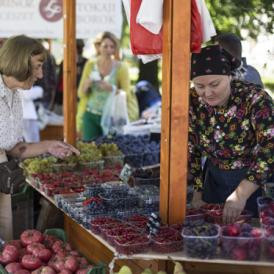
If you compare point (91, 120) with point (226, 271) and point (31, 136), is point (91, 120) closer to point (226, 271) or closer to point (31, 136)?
point (31, 136)

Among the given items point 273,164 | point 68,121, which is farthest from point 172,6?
point 68,121

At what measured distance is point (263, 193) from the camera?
11.9 ft

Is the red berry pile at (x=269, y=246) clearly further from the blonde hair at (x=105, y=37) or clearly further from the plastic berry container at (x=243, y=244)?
the blonde hair at (x=105, y=37)

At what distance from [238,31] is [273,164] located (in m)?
3.93

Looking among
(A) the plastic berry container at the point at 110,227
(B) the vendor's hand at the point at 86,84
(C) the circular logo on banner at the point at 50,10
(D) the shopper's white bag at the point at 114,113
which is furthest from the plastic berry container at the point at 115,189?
(B) the vendor's hand at the point at 86,84

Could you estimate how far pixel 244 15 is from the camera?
261 inches

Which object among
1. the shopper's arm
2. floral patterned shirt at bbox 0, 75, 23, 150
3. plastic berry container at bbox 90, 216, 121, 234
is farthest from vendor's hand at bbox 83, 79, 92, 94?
plastic berry container at bbox 90, 216, 121, 234

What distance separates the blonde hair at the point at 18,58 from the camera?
13.8 feet

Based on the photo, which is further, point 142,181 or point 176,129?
point 142,181

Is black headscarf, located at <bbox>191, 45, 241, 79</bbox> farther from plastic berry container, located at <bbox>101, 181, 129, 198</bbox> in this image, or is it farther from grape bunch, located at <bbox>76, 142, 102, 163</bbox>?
grape bunch, located at <bbox>76, 142, 102, 163</bbox>

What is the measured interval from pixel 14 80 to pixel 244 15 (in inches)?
128

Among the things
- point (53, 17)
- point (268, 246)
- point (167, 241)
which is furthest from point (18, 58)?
point (53, 17)

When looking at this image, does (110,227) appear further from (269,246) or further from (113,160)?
(113,160)

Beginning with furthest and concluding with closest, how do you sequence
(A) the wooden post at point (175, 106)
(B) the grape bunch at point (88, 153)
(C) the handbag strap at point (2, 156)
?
(B) the grape bunch at point (88, 153)
(C) the handbag strap at point (2, 156)
(A) the wooden post at point (175, 106)
